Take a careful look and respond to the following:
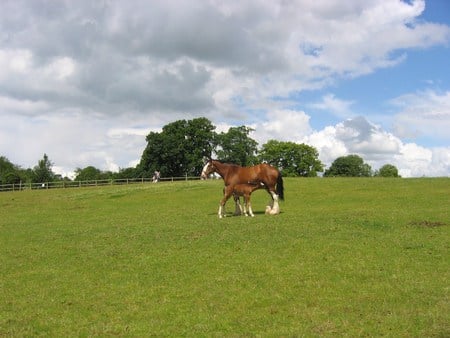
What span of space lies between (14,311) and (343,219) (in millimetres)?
14231

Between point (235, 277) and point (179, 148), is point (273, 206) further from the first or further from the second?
point (179, 148)

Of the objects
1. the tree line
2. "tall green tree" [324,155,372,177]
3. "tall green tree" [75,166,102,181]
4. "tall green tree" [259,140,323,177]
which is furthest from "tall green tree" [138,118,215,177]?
"tall green tree" [75,166,102,181]

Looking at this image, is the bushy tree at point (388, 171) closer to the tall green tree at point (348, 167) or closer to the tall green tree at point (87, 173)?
the tall green tree at point (348, 167)

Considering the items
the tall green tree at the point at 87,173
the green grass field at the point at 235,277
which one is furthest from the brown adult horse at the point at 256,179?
the tall green tree at the point at 87,173

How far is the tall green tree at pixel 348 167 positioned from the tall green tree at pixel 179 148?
4546 cm

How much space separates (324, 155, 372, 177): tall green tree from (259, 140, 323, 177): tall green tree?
15.9 meters

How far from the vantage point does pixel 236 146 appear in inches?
4129

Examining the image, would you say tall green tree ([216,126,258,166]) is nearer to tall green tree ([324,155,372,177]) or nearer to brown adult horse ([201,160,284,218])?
tall green tree ([324,155,372,177])

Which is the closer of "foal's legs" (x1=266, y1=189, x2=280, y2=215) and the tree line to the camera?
"foal's legs" (x1=266, y1=189, x2=280, y2=215)

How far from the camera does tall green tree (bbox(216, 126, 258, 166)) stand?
104375 millimetres

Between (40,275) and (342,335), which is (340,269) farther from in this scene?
(40,275)

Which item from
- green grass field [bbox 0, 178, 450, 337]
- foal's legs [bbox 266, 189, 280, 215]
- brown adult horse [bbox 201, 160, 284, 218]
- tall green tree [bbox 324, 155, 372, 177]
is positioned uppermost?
tall green tree [bbox 324, 155, 372, 177]

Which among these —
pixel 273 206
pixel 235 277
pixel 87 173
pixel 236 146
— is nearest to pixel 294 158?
pixel 236 146

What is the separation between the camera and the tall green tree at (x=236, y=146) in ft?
342
